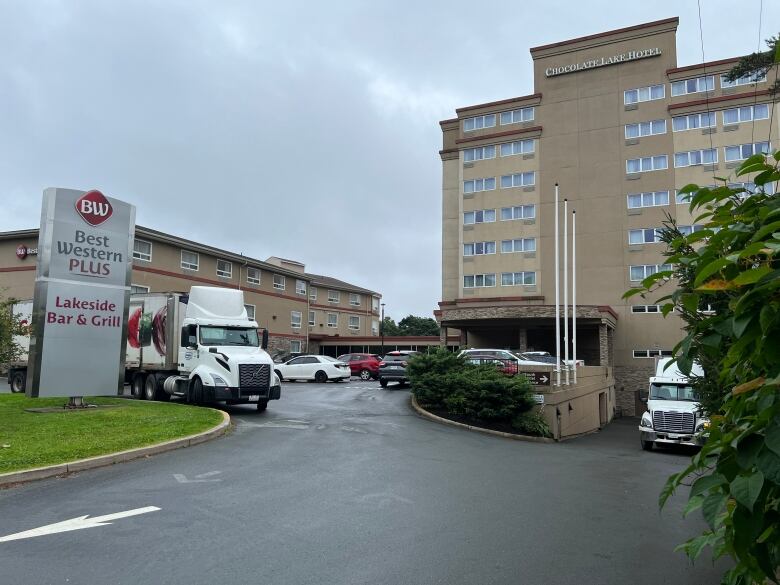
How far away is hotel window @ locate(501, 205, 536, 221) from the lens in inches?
1721

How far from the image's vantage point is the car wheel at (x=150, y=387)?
19906 mm

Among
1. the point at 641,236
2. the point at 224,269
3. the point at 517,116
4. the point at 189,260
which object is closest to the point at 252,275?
the point at 224,269

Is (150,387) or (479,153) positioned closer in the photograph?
(150,387)

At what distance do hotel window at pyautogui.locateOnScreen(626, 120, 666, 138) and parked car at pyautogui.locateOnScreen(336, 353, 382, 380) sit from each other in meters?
23.8

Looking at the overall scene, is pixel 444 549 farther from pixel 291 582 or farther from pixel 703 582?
pixel 703 582

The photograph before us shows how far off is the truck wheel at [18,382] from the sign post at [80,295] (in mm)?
10293

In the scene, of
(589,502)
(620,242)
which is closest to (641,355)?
(620,242)

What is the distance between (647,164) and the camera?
41.0 meters

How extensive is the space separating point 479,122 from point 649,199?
14148 millimetres

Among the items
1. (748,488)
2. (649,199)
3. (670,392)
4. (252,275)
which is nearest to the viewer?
(748,488)

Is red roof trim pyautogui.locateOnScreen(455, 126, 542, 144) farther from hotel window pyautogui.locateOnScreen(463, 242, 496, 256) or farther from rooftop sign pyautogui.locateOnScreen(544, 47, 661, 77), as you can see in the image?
hotel window pyautogui.locateOnScreen(463, 242, 496, 256)

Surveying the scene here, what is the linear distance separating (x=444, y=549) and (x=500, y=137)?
4260 centimetres

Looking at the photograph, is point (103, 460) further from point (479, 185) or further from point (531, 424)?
point (479, 185)

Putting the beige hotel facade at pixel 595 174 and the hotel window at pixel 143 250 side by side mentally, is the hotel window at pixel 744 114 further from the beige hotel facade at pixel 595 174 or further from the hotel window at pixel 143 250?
the hotel window at pixel 143 250
